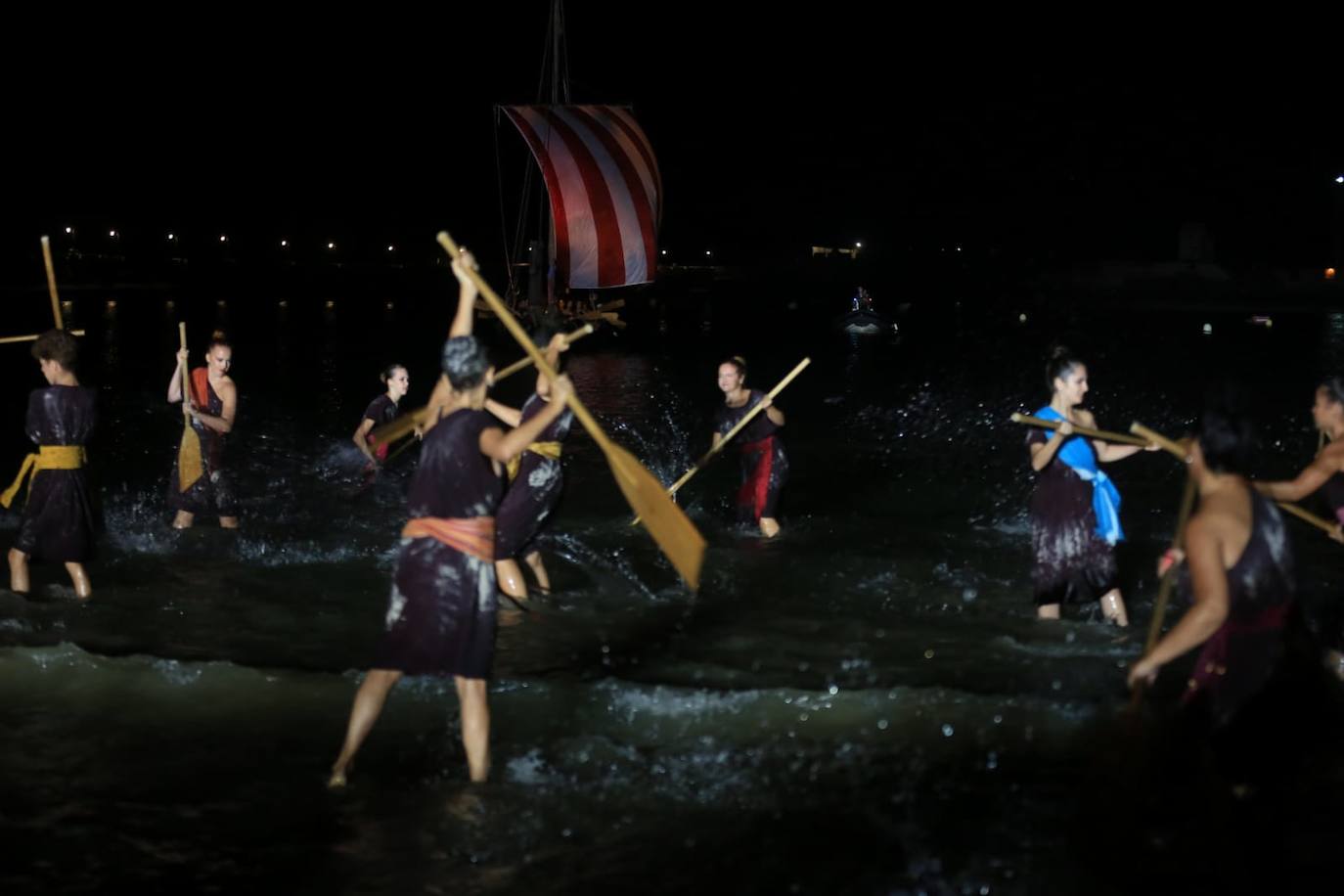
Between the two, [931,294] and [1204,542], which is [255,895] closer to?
[1204,542]

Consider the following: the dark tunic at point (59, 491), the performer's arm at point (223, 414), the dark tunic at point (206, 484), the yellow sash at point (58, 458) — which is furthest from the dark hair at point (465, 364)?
the dark tunic at point (206, 484)

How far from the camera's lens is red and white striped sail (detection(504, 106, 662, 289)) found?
39.7m

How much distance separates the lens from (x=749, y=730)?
24.3ft

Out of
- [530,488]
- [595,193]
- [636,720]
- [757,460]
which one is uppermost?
[595,193]

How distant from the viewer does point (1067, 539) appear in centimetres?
870

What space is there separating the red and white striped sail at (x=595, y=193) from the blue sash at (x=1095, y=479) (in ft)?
104

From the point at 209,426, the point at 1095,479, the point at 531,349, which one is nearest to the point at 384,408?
the point at 209,426

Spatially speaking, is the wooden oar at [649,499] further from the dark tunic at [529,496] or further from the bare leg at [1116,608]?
the bare leg at [1116,608]

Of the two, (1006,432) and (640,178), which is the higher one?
(640,178)

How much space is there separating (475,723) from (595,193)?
34769 mm

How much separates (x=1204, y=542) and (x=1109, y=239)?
94.6 meters

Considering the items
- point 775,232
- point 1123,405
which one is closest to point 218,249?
point 775,232

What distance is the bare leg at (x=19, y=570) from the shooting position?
920 cm

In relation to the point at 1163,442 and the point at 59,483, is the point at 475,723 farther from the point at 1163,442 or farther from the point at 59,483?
the point at 59,483
